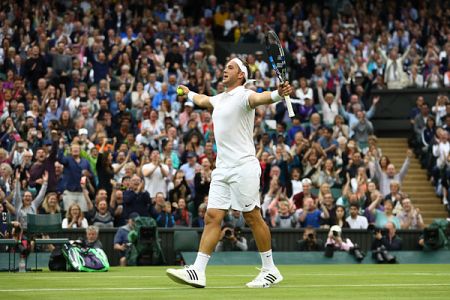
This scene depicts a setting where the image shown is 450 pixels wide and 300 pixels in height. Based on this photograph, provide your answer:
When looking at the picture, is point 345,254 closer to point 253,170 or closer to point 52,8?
point 253,170

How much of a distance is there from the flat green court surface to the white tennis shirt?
142 cm

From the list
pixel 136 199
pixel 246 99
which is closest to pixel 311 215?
pixel 136 199

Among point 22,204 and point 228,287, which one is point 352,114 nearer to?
point 22,204

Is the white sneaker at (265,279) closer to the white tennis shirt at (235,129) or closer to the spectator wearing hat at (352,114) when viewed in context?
the white tennis shirt at (235,129)

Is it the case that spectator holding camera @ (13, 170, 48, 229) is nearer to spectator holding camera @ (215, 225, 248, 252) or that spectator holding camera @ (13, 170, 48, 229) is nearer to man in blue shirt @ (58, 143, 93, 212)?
man in blue shirt @ (58, 143, 93, 212)

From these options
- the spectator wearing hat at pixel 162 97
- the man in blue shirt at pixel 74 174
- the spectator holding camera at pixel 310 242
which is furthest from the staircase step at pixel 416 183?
the man in blue shirt at pixel 74 174

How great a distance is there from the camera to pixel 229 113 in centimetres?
1214

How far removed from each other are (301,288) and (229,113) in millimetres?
2060

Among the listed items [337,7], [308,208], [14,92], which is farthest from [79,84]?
[337,7]

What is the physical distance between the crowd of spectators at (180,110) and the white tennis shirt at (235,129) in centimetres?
854

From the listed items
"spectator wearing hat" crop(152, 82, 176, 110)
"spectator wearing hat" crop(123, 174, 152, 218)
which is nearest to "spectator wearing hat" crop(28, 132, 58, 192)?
"spectator wearing hat" crop(123, 174, 152, 218)

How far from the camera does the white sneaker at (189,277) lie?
11.7m

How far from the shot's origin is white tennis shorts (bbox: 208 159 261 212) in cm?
1198

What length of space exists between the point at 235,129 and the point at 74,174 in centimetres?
1015
